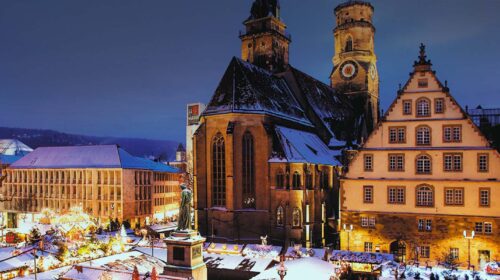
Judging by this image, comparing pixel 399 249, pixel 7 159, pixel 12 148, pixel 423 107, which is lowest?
pixel 399 249

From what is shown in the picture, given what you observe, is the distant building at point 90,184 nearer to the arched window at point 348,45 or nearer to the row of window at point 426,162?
the arched window at point 348,45

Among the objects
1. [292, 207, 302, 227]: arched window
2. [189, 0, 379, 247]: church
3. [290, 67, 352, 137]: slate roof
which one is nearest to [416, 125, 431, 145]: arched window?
[189, 0, 379, 247]: church

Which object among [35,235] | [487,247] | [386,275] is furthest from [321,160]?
[35,235]

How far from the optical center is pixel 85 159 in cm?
7219

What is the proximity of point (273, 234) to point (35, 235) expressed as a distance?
20.2 meters

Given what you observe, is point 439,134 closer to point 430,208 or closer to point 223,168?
point 430,208

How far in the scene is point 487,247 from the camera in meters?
35.4

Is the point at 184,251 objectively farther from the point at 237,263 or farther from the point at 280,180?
the point at 280,180

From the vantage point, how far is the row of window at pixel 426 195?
3575 cm

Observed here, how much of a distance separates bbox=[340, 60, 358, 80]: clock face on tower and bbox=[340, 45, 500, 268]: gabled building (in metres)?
35.4

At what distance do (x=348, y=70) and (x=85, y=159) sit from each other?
4232 centimetres

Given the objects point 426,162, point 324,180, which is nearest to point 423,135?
point 426,162

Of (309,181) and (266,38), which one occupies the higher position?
(266,38)

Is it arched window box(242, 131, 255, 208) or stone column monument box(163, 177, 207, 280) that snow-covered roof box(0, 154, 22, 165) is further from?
stone column monument box(163, 177, 207, 280)
